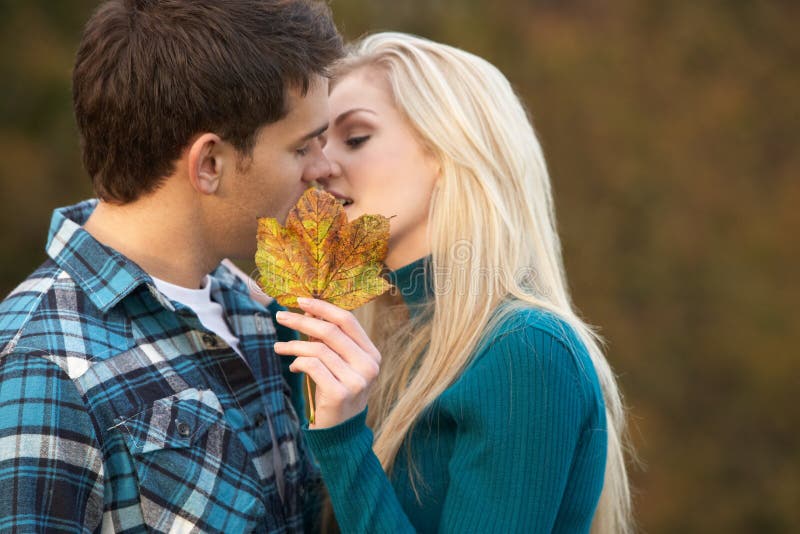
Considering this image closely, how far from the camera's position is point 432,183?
2074mm

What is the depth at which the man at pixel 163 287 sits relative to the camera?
1.49 meters

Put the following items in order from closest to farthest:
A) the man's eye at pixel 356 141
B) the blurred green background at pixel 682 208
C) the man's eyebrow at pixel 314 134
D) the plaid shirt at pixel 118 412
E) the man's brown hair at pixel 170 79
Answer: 1. the plaid shirt at pixel 118 412
2. the man's brown hair at pixel 170 79
3. the man's eyebrow at pixel 314 134
4. the man's eye at pixel 356 141
5. the blurred green background at pixel 682 208

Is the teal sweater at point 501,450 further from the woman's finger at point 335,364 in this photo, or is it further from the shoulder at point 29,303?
the shoulder at point 29,303

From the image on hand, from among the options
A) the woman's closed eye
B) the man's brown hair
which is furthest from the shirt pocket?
the woman's closed eye

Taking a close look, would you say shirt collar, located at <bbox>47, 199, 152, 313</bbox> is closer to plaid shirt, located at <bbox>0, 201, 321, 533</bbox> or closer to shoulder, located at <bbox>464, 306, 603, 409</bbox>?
plaid shirt, located at <bbox>0, 201, 321, 533</bbox>

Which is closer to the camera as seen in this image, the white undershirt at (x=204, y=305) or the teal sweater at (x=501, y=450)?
the teal sweater at (x=501, y=450)

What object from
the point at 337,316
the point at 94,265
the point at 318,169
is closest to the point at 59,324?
the point at 94,265

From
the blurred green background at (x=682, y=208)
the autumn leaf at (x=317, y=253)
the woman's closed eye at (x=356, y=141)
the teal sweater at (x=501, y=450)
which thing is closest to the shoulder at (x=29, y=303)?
the autumn leaf at (x=317, y=253)

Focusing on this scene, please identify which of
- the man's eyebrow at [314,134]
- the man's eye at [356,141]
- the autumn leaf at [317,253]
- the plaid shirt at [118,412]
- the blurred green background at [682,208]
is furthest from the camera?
the blurred green background at [682,208]

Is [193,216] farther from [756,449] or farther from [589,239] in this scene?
[756,449]

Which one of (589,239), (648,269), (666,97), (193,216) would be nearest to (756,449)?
(648,269)

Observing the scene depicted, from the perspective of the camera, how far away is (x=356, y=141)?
81.7 inches

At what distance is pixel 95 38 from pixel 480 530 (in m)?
1.27

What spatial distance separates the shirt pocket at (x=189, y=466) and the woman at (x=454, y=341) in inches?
8.2
